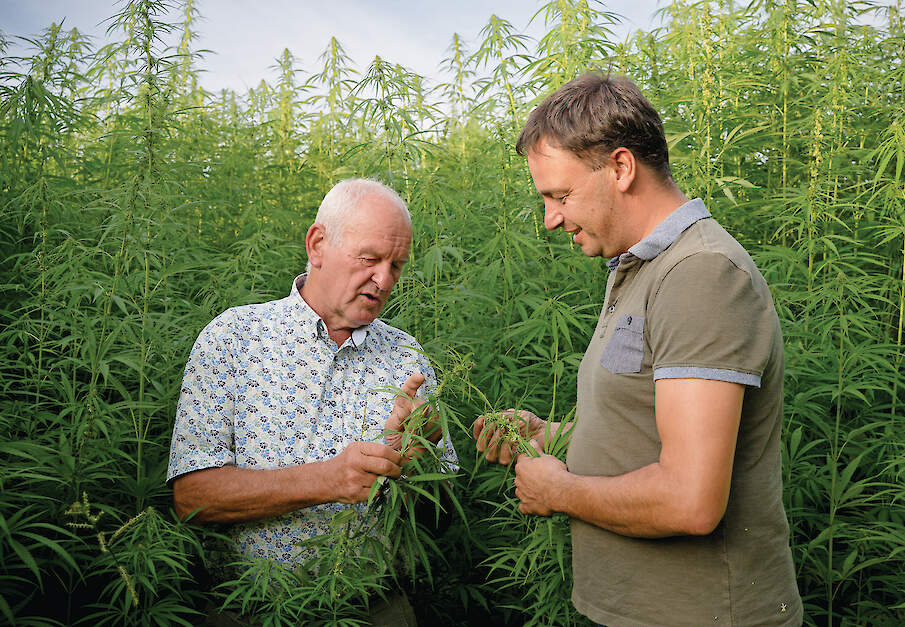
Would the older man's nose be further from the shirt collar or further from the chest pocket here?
the shirt collar

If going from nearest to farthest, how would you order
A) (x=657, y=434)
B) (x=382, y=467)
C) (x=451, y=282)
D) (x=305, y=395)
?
(x=657, y=434)
(x=382, y=467)
(x=305, y=395)
(x=451, y=282)

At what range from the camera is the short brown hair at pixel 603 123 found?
1.65 m

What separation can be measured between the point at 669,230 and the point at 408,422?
891 mm

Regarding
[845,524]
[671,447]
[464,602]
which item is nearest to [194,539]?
[464,602]

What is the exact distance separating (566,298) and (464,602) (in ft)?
4.51

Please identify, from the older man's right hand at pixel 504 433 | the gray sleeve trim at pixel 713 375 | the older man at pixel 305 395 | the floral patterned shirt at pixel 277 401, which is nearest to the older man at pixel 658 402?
the gray sleeve trim at pixel 713 375

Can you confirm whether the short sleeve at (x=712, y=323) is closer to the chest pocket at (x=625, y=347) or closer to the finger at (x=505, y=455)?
the chest pocket at (x=625, y=347)

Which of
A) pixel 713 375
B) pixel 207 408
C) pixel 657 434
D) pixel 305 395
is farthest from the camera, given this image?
pixel 305 395

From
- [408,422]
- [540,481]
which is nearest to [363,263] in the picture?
[408,422]

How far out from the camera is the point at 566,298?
10.4 ft

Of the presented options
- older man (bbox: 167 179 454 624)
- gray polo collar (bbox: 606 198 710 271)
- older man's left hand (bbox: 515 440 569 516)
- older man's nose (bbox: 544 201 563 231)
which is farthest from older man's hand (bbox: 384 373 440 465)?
gray polo collar (bbox: 606 198 710 271)

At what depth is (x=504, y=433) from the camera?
197 centimetres

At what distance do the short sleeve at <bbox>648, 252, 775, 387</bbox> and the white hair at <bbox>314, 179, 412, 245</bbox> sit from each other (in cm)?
125

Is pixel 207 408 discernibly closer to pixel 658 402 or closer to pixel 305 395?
pixel 305 395
